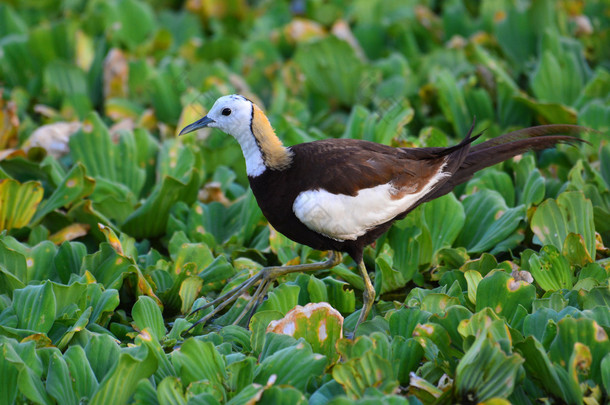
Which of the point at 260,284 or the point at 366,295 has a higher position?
the point at 260,284

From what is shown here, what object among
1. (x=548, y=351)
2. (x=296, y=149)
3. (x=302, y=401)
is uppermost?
(x=296, y=149)

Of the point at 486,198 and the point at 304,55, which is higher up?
the point at 304,55

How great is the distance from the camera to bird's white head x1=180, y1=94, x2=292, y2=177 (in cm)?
337

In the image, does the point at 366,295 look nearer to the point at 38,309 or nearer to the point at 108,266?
the point at 108,266

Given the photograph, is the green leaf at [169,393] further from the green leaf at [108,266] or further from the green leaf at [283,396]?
the green leaf at [108,266]

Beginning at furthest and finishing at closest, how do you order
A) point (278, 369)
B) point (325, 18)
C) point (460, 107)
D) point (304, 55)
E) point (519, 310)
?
point (325, 18)
point (304, 55)
point (460, 107)
point (519, 310)
point (278, 369)

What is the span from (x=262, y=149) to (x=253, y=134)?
0.08 metres

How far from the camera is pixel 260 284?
3.47 m

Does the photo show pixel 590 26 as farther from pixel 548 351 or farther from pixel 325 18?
pixel 548 351

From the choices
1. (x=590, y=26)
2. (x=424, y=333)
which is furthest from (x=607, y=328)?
(x=590, y=26)

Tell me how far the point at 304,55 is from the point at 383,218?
240 cm

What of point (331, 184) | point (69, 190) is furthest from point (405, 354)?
point (69, 190)

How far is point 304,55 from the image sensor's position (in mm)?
5453

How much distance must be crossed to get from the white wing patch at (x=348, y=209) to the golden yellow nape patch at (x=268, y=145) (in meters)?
0.20
